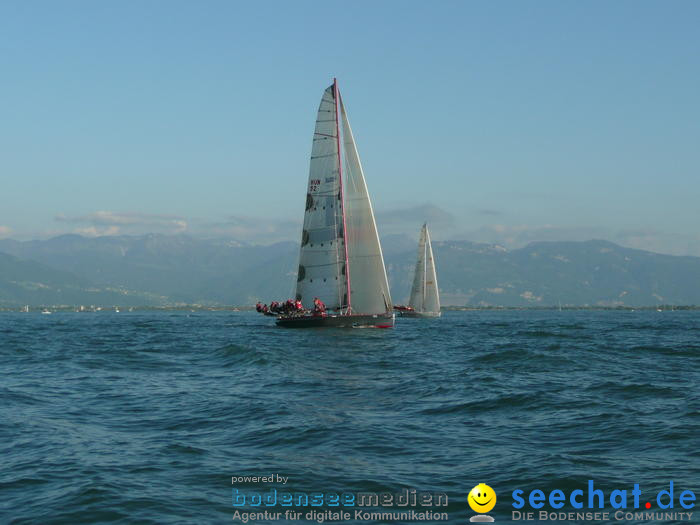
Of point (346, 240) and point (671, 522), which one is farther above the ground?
point (346, 240)

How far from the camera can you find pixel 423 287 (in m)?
157

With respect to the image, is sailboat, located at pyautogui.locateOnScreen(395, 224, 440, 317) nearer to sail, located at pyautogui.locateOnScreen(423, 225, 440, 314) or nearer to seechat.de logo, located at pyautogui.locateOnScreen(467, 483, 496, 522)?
sail, located at pyautogui.locateOnScreen(423, 225, 440, 314)

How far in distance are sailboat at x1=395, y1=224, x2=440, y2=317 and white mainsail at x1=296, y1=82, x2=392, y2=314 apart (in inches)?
3151

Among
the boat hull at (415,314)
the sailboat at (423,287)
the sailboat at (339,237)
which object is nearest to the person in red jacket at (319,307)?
the sailboat at (339,237)

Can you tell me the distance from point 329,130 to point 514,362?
38109mm

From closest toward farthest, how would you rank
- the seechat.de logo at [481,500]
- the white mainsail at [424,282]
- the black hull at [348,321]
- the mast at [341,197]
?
1. the seechat.de logo at [481,500]
2. the black hull at [348,321]
3. the mast at [341,197]
4. the white mainsail at [424,282]

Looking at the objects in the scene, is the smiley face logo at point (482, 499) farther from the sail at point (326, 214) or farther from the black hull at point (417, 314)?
the black hull at point (417, 314)

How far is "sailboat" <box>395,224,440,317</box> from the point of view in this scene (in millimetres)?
154375

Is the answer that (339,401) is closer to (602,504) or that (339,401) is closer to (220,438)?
(220,438)

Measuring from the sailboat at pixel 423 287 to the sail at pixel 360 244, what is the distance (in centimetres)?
8132

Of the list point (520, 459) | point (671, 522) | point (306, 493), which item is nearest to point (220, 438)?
point (306, 493)

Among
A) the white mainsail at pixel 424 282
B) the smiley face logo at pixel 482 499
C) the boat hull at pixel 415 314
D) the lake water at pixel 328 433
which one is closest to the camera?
the smiley face logo at pixel 482 499

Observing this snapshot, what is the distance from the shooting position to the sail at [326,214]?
73.2 m

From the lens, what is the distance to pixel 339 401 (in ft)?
88.0
